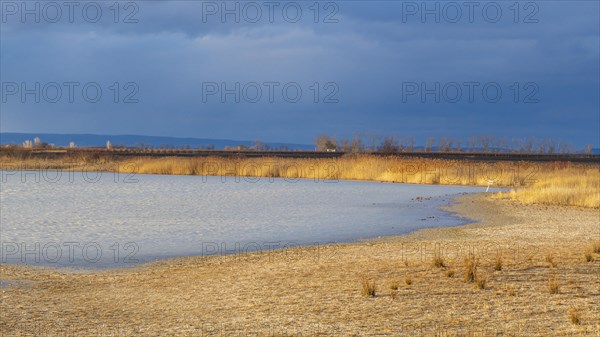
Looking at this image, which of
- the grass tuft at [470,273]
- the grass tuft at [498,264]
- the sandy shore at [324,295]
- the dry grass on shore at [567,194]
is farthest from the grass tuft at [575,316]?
the dry grass on shore at [567,194]

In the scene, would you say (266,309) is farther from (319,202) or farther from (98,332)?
(319,202)

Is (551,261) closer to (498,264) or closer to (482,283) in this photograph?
(498,264)

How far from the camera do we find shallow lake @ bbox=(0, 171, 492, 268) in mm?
15906

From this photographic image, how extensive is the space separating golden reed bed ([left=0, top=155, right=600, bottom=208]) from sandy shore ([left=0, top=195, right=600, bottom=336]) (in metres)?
15.9

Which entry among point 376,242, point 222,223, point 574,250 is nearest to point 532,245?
point 574,250

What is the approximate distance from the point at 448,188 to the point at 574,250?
77.0 feet

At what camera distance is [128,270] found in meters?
13.2

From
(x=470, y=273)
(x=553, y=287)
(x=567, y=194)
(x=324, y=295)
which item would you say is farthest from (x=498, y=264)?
(x=567, y=194)

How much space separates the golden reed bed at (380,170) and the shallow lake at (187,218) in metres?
3.62

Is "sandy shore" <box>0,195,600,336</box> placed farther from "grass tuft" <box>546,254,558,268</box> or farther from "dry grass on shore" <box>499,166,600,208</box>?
"dry grass on shore" <box>499,166,600,208</box>

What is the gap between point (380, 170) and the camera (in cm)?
4409

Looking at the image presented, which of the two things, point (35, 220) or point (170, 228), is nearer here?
point (170, 228)

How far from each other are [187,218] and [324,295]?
39.3 ft

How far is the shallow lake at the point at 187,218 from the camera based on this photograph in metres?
15.9
